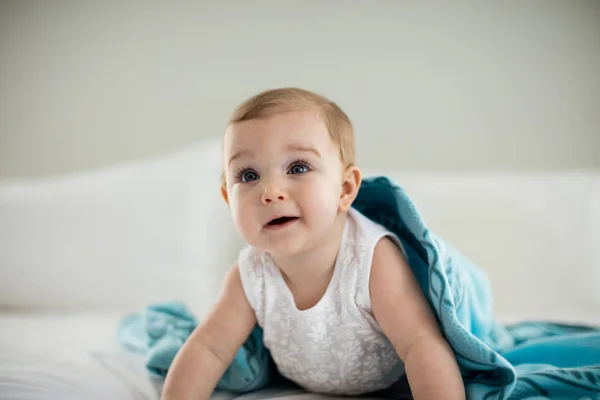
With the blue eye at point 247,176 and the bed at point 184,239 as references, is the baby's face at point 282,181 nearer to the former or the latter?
the blue eye at point 247,176

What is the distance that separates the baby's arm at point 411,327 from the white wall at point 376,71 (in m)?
1.14

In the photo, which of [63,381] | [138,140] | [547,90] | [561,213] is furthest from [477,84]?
[63,381]

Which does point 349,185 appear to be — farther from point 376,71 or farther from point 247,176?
point 376,71

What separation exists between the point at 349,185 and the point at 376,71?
1163 millimetres

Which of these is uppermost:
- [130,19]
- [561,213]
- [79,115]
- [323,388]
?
[130,19]

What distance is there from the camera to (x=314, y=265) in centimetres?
90

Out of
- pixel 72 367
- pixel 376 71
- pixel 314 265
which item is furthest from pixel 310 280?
pixel 376 71

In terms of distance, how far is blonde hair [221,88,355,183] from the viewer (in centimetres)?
83

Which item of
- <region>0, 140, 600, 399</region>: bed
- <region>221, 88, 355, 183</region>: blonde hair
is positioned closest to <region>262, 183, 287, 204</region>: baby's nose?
<region>221, 88, 355, 183</region>: blonde hair

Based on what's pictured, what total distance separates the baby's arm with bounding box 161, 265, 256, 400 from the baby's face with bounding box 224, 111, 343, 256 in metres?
0.15

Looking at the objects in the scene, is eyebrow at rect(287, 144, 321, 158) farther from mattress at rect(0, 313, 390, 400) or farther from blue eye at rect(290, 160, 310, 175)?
mattress at rect(0, 313, 390, 400)

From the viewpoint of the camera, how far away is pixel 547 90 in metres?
1.94

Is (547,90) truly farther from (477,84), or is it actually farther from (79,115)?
(79,115)

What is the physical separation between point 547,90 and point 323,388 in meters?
1.43
